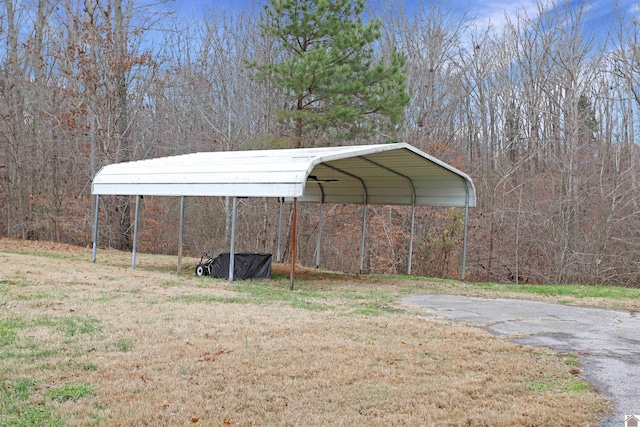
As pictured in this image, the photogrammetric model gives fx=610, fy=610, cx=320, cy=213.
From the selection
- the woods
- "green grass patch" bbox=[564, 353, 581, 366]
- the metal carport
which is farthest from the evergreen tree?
"green grass patch" bbox=[564, 353, 581, 366]

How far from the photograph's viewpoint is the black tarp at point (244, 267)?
42.7ft

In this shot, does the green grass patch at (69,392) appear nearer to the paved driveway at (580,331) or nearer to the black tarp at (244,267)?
the paved driveway at (580,331)

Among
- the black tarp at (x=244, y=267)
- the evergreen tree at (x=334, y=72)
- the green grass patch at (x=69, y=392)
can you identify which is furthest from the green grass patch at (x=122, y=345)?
the evergreen tree at (x=334, y=72)

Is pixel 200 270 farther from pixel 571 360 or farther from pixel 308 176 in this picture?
pixel 571 360

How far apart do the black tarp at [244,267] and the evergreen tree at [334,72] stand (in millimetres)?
6122

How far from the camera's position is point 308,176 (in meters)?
15.1

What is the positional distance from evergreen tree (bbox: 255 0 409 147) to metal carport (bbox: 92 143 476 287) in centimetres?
247

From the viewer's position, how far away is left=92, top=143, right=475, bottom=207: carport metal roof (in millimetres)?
11539

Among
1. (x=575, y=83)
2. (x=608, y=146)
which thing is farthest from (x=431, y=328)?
(x=608, y=146)

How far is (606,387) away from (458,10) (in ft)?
70.9

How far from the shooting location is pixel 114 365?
538 cm

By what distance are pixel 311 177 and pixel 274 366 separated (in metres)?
10.9

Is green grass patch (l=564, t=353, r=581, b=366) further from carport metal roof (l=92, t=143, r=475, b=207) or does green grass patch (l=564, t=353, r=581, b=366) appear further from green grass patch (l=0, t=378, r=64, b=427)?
carport metal roof (l=92, t=143, r=475, b=207)

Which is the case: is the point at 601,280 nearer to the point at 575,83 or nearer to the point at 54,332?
the point at 575,83
